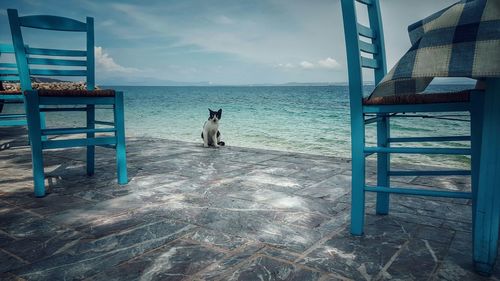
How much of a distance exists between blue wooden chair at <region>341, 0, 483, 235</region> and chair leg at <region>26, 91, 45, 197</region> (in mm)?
2170

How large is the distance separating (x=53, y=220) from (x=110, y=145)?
3.22ft

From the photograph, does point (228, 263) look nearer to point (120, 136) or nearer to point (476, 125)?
point (476, 125)

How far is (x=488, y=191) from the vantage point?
4.28ft

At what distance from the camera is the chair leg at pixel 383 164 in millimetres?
1945

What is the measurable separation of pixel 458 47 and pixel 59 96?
97.2 inches

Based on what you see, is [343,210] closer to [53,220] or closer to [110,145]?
[53,220]

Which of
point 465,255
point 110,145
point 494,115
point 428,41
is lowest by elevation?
point 465,255

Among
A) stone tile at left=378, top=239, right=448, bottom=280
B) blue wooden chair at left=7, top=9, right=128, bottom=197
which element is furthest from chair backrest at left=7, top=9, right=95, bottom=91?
stone tile at left=378, top=239, right=448, bottom=280

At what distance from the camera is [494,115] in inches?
49.4

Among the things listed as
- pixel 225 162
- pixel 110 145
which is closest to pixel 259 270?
pixel 110 145

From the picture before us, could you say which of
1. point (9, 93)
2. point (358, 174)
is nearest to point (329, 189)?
point (358, 174)

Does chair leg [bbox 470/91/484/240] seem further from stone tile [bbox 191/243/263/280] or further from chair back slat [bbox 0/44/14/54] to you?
chair back slat [bbox 0/44/14/54]

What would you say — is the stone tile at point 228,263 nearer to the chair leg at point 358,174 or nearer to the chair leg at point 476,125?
the chair leg at point 358,174

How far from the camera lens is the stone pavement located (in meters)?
1.35
